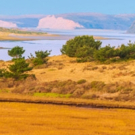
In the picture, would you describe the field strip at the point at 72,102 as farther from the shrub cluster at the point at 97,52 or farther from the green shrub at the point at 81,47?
the green shrub at the point at 81,47

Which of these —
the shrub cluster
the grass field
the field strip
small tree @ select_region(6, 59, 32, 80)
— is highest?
the shrub cluster

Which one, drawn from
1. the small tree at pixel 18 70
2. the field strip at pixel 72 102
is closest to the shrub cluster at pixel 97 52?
the small tree at pixel 18 70

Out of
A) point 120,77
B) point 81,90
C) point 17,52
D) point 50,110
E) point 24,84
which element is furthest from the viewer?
point 17,52

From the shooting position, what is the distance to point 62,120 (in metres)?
15.8

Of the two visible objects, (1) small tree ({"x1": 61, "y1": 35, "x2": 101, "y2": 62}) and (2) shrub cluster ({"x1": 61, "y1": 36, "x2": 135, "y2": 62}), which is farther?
(1) small tree ({"x1": 61, "y1": 35, "x2": 101, "y2": 62})

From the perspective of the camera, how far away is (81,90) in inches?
862

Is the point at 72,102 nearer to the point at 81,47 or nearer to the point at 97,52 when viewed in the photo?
the point at 97,52

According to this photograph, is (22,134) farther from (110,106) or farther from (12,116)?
Result: (110,106)

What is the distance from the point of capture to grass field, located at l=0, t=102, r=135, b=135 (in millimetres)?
14326

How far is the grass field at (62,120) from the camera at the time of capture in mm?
14326

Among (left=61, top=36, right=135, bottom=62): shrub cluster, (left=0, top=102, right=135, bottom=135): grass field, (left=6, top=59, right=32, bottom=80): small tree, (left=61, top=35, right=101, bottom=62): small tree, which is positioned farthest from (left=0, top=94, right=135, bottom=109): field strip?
(left=61, top=35, right=101, bottom=62): small tree

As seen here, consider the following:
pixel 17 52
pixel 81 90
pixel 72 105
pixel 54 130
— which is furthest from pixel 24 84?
pixel 17 52

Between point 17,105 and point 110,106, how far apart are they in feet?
15.7

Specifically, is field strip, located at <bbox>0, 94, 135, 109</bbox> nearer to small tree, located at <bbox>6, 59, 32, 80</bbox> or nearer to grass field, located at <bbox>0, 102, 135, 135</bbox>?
grass field, located at <bbox>0, 102, 135, 135</bbox>
